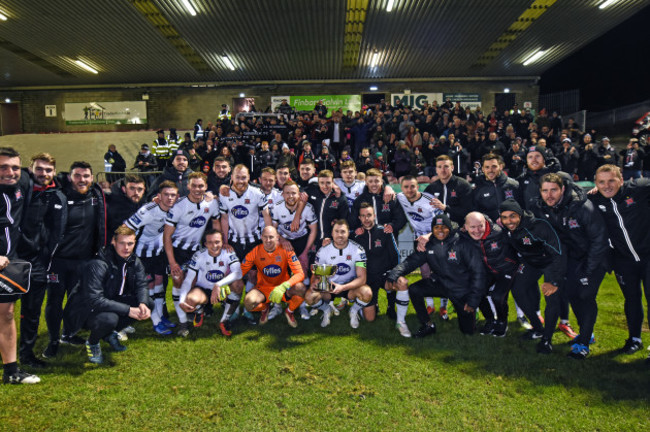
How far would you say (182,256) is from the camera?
21.2 ft

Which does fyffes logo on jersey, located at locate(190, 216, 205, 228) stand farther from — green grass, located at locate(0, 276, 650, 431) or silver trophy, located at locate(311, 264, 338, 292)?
silver trophy, located at locate(311, 264, 338, 292)

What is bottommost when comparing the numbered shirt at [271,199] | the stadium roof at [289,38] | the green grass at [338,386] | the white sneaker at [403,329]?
the green grass at [338,386]

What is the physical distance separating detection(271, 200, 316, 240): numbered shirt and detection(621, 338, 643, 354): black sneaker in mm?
4635

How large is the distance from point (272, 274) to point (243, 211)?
1226 mm

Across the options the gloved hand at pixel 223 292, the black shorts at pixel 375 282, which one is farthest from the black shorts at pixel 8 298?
the black shorts at pixel 375 282

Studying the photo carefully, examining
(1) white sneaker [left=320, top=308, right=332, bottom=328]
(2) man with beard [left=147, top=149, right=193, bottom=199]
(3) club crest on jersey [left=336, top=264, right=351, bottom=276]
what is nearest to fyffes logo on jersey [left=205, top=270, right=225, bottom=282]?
(1) white sneaker [left=320, top=308, right=332, bottom=328]

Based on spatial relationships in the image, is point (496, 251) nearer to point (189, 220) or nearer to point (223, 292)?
point (223, 292)

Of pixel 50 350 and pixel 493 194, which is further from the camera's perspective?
pixel 493 194

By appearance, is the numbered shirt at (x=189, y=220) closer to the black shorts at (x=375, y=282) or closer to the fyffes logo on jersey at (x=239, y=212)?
the fyffes logo on jersey at (x=239, y=212)

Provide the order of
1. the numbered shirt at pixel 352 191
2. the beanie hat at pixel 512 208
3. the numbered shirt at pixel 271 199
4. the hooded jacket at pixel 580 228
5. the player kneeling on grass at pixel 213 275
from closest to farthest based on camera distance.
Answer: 1. the hooded jacket at pixel 580 228
2. the beanie hat at pixel 512 208
3. the player kneeling on grass at pixel 213 275
4. the numbered shirt at pixel 271 199
5. the numbered shirt at pixel 352 191

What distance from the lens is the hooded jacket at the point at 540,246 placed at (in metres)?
4.99

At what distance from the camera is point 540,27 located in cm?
1744

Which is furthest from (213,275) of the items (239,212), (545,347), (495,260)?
(545,347)

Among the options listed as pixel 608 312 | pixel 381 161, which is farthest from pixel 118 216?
pixel 381 161
